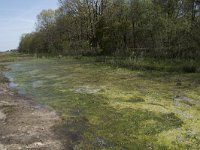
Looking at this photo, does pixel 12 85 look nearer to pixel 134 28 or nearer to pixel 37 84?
pixel 37 84

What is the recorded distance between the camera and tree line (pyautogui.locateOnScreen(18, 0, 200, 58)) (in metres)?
40.5

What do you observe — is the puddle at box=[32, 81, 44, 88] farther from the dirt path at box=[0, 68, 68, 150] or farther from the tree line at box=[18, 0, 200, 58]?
the tree line at box=[18, 0, 200, 58]

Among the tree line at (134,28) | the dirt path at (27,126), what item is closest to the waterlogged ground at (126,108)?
the dirt path at (27,126)

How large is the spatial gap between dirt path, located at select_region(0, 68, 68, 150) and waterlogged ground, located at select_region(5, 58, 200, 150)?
0.59m

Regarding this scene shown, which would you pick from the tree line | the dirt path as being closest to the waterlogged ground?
the dirt path

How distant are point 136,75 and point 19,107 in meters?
13.2

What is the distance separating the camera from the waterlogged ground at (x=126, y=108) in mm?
12383

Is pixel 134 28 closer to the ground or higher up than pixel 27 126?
higher up

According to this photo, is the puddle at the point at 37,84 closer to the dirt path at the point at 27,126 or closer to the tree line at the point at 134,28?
the dirt path at the point at 27,126

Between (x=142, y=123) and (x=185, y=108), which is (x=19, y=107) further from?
(x=185, y=108)

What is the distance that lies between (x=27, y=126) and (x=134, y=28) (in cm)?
4553

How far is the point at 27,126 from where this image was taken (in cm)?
1421

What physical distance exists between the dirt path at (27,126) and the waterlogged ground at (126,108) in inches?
23.0

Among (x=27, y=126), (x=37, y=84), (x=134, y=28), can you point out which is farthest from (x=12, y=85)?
(x=134, y=28)
